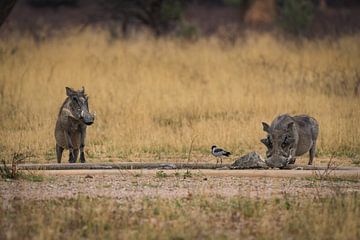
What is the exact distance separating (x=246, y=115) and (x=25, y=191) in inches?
266

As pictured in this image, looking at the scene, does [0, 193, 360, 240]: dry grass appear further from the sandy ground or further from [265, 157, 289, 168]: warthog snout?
[265, 157, 289, 168]: warthog snout

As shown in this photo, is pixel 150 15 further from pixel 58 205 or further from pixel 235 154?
pixel 58 205

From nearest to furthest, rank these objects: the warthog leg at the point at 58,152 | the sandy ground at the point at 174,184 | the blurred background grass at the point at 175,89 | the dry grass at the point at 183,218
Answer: the dry grass at the point at 183,218
the sandy ground at the point at 174,184
the warthog leg at the point at 58,152
the blurred background grass at the point at 175,89

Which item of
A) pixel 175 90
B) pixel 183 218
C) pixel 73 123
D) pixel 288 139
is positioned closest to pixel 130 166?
pixel 73 123

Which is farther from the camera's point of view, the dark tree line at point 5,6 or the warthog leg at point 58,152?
the dark tree line at point 5,6

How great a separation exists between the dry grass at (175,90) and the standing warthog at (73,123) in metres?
0.78

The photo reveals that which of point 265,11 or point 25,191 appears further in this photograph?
point 265,11

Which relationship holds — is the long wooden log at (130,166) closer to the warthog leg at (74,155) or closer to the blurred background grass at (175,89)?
the warthog leg at (74,155)

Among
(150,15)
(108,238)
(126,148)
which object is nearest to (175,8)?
(150,15)

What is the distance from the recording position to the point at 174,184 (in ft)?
31.0

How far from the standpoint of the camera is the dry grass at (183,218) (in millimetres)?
7273

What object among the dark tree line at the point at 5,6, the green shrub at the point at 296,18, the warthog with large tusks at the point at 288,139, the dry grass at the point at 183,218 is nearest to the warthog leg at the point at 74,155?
the warthog with large tusks at the point at 288,139

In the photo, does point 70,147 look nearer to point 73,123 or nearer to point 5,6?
point 73,123

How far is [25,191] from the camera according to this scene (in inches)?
351
